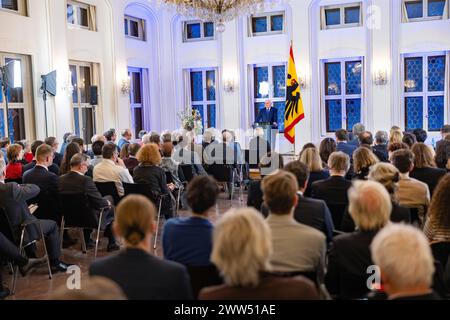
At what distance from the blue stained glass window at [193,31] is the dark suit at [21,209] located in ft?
37.3

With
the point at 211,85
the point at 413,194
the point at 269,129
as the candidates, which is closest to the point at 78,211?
the point at 413,194

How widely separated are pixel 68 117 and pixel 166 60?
5.00 metres

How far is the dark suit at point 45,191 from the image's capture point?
6.01 m

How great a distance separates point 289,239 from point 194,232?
1.88 ft

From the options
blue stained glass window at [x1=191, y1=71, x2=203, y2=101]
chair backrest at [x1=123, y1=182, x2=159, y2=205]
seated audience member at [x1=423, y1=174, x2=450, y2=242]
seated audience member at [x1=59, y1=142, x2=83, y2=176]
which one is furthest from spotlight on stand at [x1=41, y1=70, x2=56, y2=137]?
seated audience member at [x1=423, y1=174, x2=450, y2=242]

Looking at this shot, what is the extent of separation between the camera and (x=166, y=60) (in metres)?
16.0

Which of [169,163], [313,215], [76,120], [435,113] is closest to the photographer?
[313,215]

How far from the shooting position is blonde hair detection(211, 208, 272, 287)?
2.19 metres

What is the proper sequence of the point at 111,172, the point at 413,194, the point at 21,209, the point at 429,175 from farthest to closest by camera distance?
the point at 111,172, the point at 429,175, the point at 21,209, the point at 413,194

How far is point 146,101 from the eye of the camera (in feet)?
52.0

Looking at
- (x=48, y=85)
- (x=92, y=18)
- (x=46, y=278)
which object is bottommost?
(x=46, y=278)

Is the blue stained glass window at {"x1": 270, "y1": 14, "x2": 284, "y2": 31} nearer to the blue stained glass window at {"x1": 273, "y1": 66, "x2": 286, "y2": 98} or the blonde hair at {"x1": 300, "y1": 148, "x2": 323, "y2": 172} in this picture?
the blue stained glass window at {"x1": 273, "y1": 66, "x2": 286, "y2": 98}

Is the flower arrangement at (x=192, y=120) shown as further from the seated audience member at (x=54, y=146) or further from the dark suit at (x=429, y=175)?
the dark suit at (x=429, y=175)

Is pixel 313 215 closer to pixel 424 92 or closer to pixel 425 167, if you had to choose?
pixel 425 167
